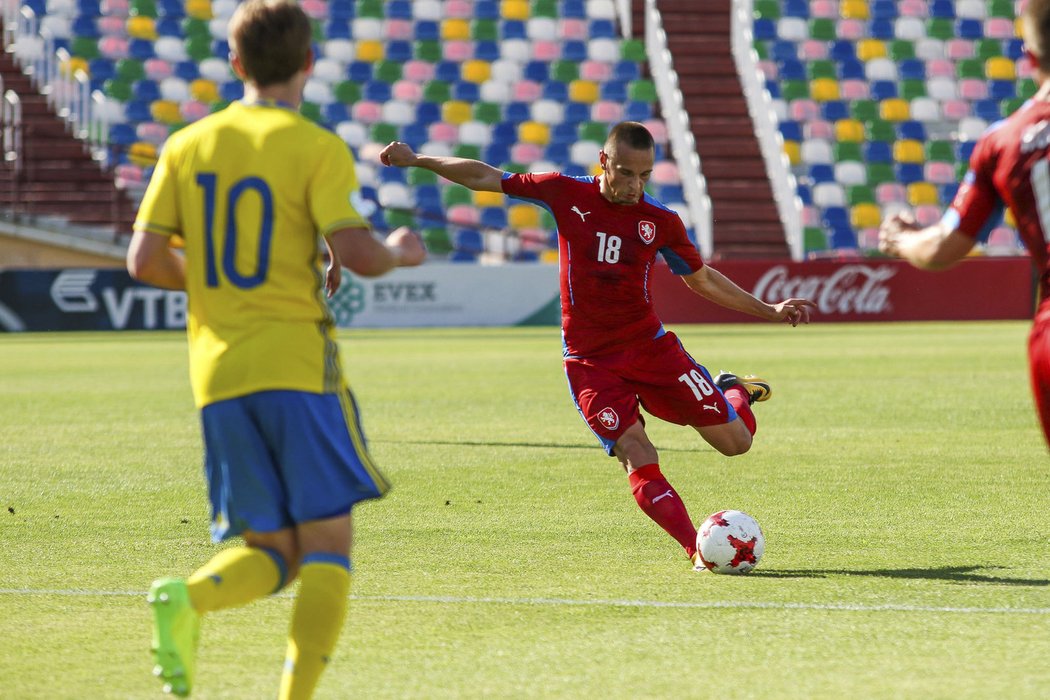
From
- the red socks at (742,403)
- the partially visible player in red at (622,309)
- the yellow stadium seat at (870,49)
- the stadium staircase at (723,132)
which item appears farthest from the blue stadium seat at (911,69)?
the partially visible player in red at (622,309)

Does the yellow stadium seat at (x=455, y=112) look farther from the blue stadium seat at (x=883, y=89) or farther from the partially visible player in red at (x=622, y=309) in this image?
the partially visible player in red at (x=622, y=309)

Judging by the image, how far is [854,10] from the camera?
122 ft

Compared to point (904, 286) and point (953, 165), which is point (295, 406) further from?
point (953, 165)

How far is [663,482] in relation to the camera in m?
6.65

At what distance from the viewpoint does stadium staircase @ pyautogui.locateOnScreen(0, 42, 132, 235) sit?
30.4m

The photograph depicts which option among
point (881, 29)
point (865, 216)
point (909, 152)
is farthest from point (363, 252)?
point (881, 29)

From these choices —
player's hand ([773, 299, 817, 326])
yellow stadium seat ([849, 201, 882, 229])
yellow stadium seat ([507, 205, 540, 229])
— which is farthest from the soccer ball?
yellow stadium seat ([849, 201, 882, 229])

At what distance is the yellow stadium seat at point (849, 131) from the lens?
3447cm

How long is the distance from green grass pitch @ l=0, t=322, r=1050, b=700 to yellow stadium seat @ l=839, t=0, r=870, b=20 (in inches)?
943

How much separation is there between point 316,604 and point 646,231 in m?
3.41

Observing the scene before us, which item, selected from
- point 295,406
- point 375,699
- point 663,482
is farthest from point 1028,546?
point 295,406

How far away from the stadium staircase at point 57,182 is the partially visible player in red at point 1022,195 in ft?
89.3

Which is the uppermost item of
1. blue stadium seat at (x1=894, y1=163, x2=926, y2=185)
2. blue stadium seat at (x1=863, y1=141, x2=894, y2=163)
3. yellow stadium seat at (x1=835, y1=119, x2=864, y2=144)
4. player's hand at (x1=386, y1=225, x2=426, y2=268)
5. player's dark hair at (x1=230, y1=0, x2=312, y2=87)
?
player's dark hair at (x1=230, y1=0, x2=312, y2=87)

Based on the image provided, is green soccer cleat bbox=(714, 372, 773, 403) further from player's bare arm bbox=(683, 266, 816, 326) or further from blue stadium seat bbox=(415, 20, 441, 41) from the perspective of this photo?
blue stadium seat bbox=(415, 20, 441, 41)
